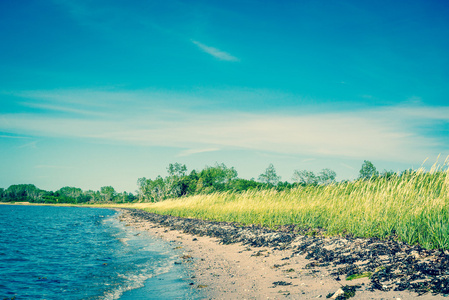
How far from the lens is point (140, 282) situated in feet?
25.6

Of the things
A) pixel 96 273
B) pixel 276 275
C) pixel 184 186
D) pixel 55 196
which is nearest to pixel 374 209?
pixel 276 275

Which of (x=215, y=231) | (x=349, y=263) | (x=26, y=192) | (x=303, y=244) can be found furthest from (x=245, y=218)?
(x=26, y=192)

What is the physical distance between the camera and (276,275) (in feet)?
22.8

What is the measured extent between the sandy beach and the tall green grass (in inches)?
34.1

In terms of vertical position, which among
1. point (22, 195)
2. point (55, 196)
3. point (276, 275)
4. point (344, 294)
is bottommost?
point (55, 196)

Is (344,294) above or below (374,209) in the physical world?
below

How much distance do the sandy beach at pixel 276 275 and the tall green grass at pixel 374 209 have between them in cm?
87

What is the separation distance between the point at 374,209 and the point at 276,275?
13.5ft

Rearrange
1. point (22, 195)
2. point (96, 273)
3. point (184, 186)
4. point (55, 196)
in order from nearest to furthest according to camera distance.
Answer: point (96, 273) → point (184, 186) → point (22, 195) → point (55, 196)

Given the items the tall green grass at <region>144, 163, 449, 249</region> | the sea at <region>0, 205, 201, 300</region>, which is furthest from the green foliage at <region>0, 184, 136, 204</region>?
the tall green grass at <region>144, 163, 449, 249</region>

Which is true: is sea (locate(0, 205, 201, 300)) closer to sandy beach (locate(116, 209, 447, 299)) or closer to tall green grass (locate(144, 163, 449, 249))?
sandy beach (locate(116, 209, 447, 299))

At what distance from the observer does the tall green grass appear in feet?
21.7

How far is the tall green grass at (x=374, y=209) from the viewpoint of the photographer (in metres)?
6.61

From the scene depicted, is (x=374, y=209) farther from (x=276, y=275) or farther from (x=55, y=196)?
(x=55, y=196)
